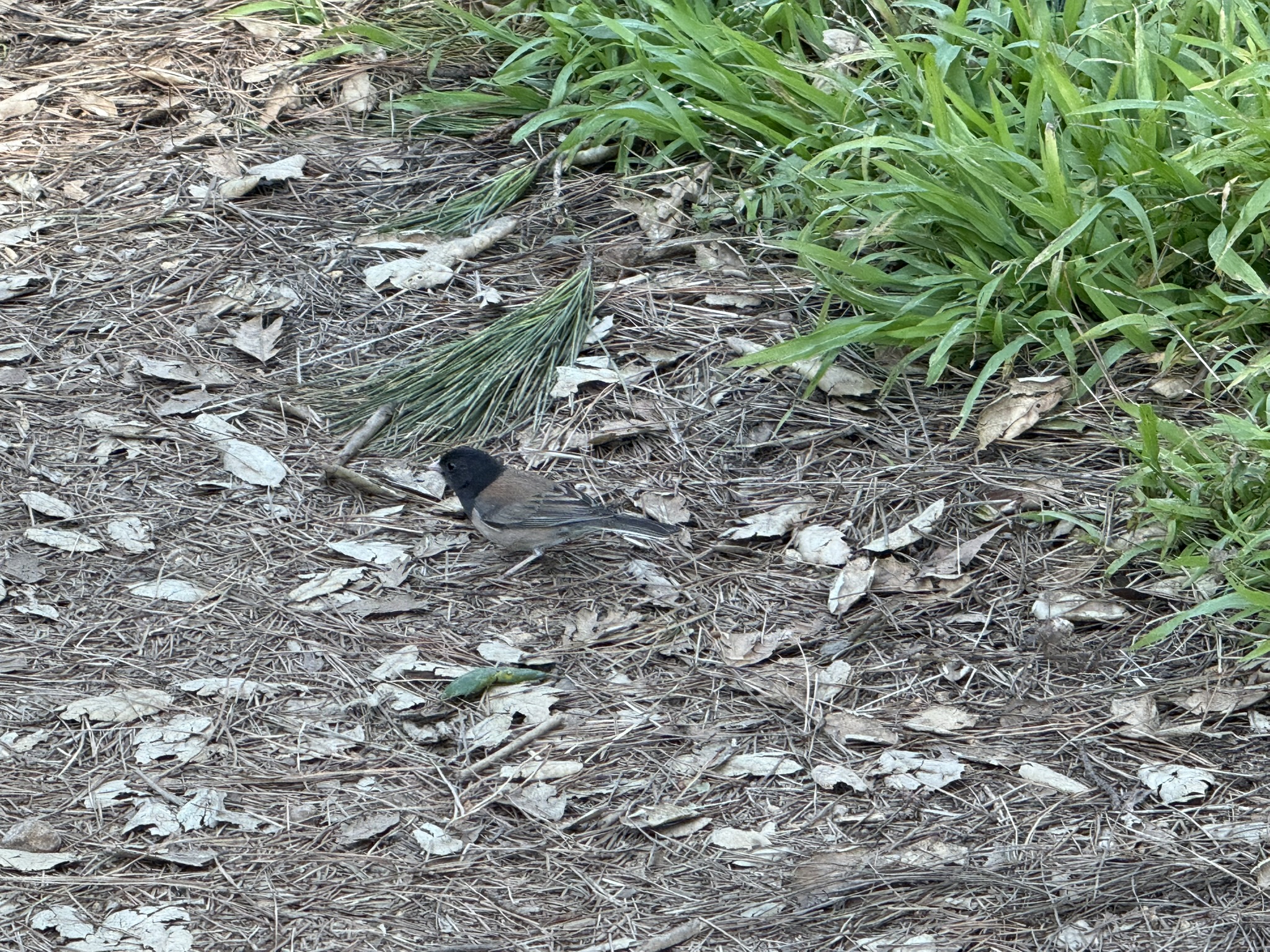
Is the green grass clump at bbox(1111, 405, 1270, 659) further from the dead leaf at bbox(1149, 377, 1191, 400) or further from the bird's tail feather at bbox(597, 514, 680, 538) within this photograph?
the bird's tail feather at bbox(597, 514, 680, 538)

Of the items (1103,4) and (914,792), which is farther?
(1103,4)

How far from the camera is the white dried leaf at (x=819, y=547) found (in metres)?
3.51

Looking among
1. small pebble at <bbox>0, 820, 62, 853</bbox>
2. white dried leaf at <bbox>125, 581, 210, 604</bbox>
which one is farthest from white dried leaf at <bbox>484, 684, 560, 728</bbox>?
small pebble at <bbox>0, 820, 62, 853</bbox>

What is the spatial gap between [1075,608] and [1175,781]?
537 mm

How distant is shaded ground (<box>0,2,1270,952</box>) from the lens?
2.67 meters

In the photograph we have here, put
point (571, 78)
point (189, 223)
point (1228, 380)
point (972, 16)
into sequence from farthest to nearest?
point (571, 78) → point (189, 223) → point (972, 16) → point (1228, 380)

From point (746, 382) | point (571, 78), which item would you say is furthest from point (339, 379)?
Result: point (571, 78)

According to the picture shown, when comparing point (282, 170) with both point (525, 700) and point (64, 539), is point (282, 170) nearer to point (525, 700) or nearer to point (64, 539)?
point (64, 539)

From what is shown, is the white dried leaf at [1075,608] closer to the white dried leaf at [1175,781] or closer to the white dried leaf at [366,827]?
the white dried leaf at [1175,781]

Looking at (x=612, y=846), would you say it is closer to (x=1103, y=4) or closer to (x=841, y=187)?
(x=841, y=187)

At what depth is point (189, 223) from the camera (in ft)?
15.4

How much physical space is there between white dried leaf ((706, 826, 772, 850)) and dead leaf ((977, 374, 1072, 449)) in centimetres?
138

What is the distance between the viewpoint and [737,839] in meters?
2.81

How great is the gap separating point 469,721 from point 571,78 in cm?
275
